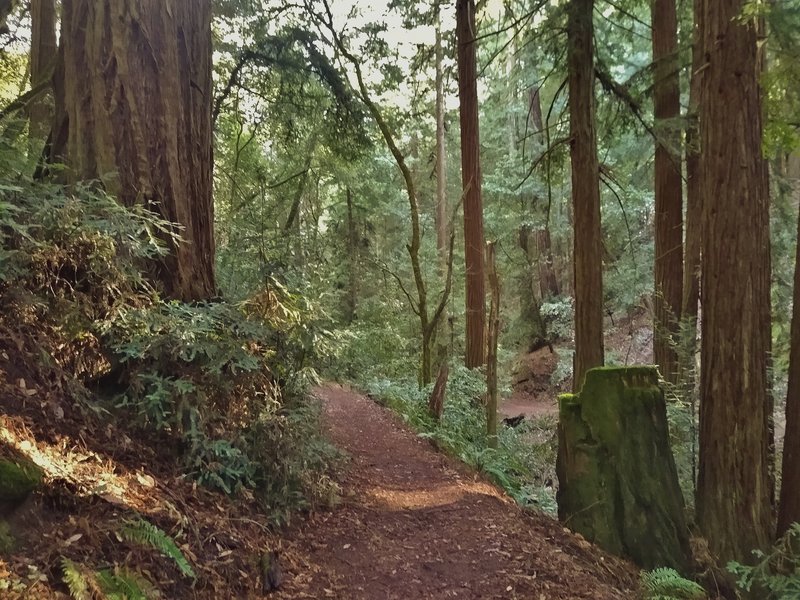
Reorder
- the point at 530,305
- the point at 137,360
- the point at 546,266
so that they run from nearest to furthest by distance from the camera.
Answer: the point at 137,360
the point at 546,266
the point at 530,305

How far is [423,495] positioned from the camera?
5.93 meters

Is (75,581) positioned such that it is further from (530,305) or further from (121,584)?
(530,305)

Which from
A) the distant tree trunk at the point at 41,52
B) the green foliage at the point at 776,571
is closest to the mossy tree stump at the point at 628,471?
the green foliage at the point at 776,571

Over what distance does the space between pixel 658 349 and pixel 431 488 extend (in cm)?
534

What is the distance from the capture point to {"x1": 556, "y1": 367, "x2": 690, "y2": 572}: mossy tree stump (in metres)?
5.34

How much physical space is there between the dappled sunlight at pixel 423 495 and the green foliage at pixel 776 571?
226 cm

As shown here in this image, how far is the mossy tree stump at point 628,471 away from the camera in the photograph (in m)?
5.34

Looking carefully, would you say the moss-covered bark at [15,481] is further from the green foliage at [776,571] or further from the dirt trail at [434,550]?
the green foliage at [776,571]

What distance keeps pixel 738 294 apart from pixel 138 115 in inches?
224

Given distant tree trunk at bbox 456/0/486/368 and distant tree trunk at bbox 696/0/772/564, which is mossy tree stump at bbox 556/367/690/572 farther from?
distant tree trunk at bbox 456/0/486/368

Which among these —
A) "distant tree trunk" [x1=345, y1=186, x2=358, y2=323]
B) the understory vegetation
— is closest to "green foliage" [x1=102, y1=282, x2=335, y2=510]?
the understory vegetation

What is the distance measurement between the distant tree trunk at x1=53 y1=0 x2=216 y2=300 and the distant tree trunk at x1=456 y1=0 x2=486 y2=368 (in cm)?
762

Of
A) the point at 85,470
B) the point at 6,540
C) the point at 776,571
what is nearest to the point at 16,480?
the point at 6,540

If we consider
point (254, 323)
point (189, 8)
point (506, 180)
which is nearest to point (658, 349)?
point (254, 323)
